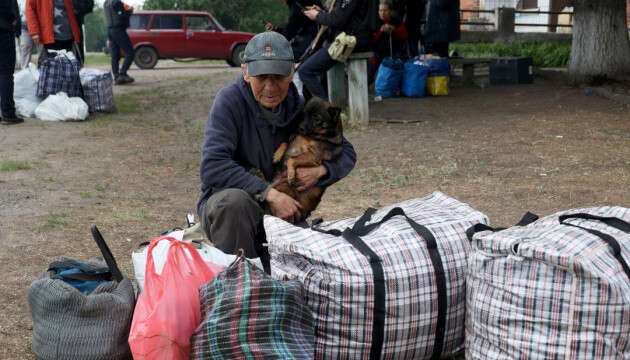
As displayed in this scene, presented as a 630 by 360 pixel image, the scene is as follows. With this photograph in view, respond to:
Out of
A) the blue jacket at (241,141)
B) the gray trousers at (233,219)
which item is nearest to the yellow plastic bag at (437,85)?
the blue jacket at (241,141)

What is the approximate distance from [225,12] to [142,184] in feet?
130

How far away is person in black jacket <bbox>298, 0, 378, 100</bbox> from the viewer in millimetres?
7543

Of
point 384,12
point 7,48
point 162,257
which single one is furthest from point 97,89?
point 162,257

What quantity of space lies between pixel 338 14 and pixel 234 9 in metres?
38.0

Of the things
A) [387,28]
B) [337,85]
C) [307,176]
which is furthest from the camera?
[387,28]

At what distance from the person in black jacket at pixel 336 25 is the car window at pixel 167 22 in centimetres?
1503

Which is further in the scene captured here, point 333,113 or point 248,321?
point 333,113

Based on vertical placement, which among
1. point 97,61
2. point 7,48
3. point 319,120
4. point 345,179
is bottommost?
point 345,179

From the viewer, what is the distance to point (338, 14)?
7.52 meters

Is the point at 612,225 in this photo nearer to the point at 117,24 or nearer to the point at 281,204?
the point at 281,204

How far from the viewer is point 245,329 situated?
223 centimetres

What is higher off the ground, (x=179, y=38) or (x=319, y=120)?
(x=179, y=38)

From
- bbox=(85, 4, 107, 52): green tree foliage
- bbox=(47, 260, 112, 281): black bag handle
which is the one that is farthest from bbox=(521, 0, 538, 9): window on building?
bbox=(85, 4, 107, 52): green tree foliage

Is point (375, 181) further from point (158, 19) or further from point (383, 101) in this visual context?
point (158, 19)
